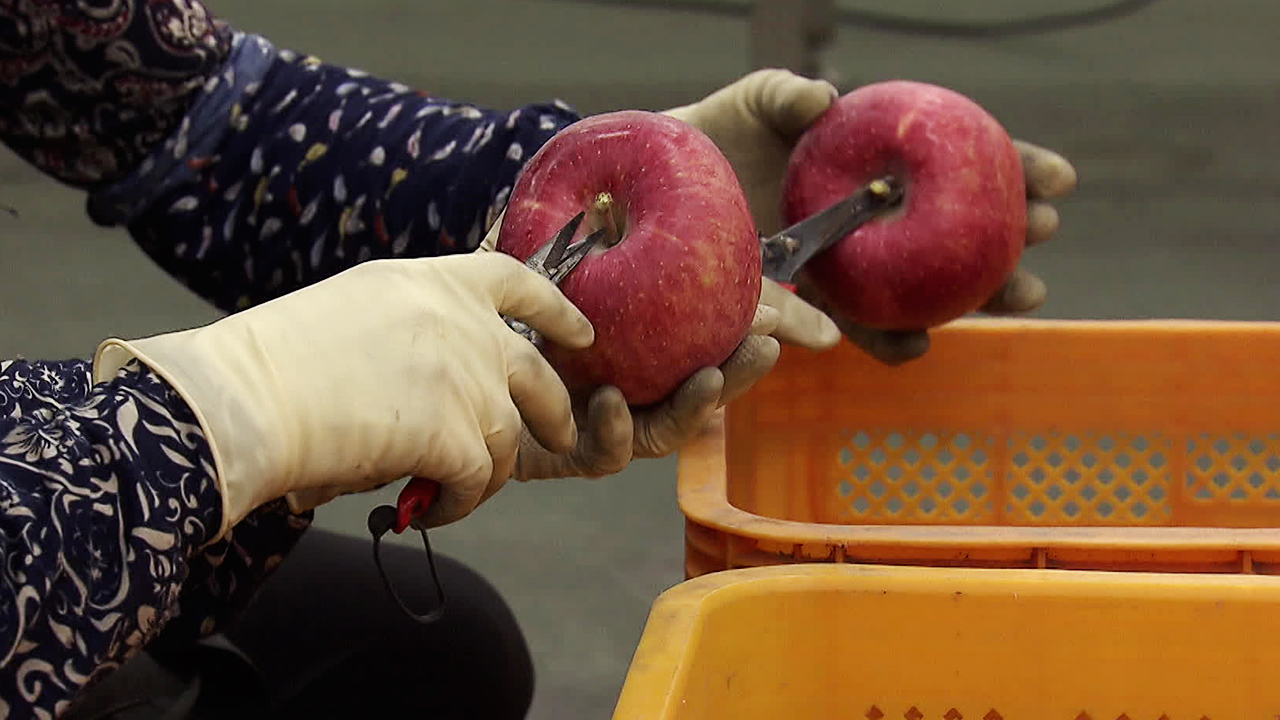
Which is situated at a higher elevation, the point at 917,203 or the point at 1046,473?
the point at 917,203

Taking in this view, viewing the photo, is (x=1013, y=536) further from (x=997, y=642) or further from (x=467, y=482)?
(x=467, y=482)

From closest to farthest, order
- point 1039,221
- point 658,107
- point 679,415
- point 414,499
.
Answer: point 414,499, point 679,415, point 1039,221, point 658,107

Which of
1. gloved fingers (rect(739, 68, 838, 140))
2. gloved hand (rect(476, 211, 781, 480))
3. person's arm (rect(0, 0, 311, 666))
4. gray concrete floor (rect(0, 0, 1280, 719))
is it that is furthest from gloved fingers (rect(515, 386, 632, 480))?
gray concrete floor (rect(0, 0, 1280, 719))

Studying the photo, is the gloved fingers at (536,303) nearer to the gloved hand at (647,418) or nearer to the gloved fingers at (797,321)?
the gloved hand at (647,418)

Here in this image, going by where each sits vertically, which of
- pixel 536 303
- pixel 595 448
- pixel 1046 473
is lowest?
pixel 1046 473

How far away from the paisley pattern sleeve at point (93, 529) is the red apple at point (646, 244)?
25cm

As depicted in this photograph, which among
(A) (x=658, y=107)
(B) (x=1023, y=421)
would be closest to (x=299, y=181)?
(B) (x=1023, y=421)

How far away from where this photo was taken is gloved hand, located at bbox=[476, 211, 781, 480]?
80 centimetres

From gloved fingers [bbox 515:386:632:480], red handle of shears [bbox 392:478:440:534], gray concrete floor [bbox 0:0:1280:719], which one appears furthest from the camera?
gray concrete floor [bbox 0:0:1280:719]

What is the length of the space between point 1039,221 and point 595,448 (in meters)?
0.45

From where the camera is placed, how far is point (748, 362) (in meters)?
0.83

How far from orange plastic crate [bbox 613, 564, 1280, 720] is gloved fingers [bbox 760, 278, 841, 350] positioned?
27cm

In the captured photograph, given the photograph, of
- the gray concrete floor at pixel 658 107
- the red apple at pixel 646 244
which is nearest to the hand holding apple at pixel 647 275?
the red apple at pixel 646 244

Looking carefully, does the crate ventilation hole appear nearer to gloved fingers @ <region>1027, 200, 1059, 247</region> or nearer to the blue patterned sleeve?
gloved fingers @ <region>1027, 200, 1059, 247</region>
